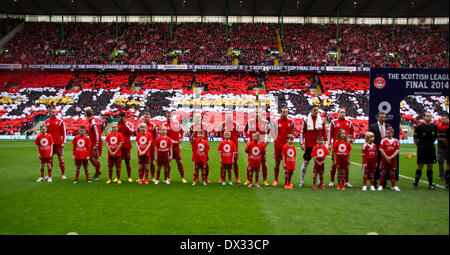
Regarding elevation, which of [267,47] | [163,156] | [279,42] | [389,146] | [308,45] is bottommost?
[163,156]

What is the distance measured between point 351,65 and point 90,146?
34.1 meters

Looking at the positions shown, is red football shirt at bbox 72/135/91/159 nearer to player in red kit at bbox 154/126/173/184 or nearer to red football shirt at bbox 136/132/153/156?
red football shirt at bbox 136/132/153/156

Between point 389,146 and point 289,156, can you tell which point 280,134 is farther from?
point 389,146

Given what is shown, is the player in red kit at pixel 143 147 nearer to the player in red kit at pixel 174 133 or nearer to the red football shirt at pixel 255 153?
the player in red kit at pixel 174 133

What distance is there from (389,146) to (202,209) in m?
5.37

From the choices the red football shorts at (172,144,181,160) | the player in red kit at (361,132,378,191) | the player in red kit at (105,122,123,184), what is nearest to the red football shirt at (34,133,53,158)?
the player in red kit at (105,122,123,184)

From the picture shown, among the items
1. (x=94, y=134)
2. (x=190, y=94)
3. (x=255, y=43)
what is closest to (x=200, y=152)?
(x=94, y=134)

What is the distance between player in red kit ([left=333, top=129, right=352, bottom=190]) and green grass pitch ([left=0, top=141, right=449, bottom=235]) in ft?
1.32

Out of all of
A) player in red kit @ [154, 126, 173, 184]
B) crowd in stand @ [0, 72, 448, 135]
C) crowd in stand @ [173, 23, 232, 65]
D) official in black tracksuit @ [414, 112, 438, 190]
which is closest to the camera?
official in black tracksuit @ [414, 112, 438, 190]

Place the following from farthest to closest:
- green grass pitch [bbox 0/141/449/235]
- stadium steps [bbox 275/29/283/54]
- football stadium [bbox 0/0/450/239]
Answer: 1. stadium steps [bbox 275/29/283/54]
2. green grass pitch [bbox 0/141/449/235]
3. football stadium [bbox 0/0/450/239]

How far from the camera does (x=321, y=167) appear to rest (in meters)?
8.85

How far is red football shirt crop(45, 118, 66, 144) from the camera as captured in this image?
9.88 meters

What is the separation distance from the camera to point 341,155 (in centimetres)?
890
